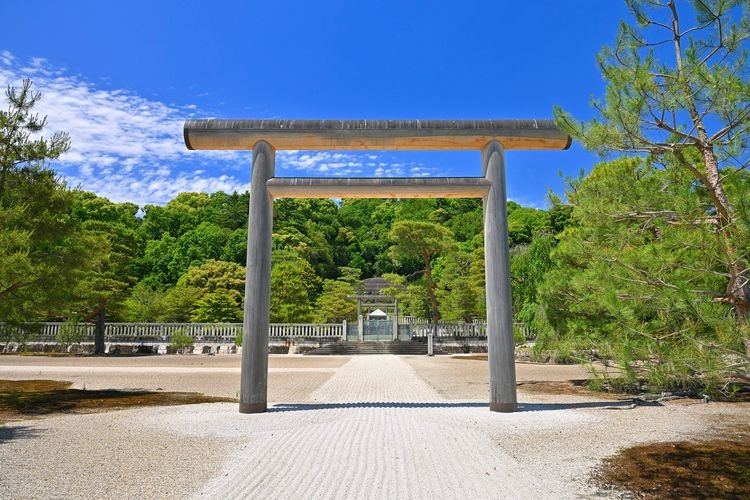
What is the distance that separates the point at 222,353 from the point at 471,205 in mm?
33892

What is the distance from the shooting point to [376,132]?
711cm

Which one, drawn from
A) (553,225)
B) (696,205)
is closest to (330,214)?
(553,225)

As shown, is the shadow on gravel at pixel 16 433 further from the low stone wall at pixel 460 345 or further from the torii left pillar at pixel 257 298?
the low stone wall at pixel 460 345

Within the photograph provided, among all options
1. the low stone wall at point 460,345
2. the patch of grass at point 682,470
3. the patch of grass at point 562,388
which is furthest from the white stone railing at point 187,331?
the patch of grass at point 682,470

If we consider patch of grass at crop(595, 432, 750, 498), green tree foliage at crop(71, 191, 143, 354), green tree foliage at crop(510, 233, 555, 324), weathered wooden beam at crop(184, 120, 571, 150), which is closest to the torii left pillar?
weathered wooden beam at crop(184, 120, 571, 150)

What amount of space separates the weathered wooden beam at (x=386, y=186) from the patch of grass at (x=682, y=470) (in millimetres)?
3927

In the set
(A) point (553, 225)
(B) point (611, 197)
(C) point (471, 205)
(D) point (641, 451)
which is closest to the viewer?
(D) point (641, 451)

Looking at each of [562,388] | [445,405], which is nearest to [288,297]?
[562,388]

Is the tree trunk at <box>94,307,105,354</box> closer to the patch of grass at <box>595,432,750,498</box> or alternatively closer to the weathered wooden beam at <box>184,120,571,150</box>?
the weathered wooden beam at <box>184,120,571,150</box>

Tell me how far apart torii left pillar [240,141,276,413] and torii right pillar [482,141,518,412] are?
3095 millimetres

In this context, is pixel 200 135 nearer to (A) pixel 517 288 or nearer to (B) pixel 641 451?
(B) pixel 641 451

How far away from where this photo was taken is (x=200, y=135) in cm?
703

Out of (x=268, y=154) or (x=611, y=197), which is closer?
(x=611, y=197)

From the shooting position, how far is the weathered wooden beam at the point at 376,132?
23.2 feet
